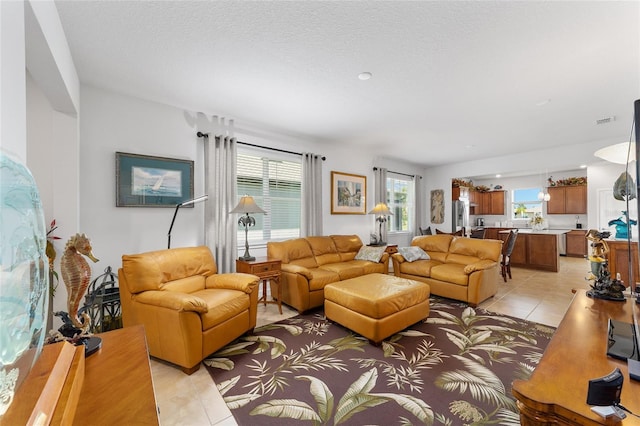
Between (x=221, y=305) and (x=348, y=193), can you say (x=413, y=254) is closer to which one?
(x=348, y=193)

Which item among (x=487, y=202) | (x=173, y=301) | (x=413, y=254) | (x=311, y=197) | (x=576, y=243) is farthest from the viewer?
(x=487, y=202)

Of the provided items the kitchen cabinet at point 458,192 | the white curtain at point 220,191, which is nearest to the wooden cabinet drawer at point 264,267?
the white curtain at point 220,191

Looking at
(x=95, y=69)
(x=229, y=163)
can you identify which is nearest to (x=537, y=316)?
(x=229, y=163)

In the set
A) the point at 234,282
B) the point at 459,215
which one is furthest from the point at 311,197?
the point at 459,215

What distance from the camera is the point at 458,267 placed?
13.0 feet

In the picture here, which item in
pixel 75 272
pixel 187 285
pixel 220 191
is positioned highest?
pixel 220 191

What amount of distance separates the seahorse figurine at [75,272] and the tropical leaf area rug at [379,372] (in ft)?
3.59

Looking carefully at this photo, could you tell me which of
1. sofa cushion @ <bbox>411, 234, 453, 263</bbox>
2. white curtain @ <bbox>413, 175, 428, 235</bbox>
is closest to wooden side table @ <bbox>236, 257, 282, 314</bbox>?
sofa cushion @ <bbox>411, 234, 453, 263</bbox>

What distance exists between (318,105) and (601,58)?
8.79 feet

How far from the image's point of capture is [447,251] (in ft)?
14.6

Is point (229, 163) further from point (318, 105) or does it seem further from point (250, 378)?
point (250, 378)

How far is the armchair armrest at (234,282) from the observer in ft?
8.70

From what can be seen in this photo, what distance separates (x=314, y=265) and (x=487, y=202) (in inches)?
294

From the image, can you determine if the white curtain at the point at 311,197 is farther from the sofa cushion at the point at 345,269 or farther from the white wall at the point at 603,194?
the white wall at the point at 603,194
